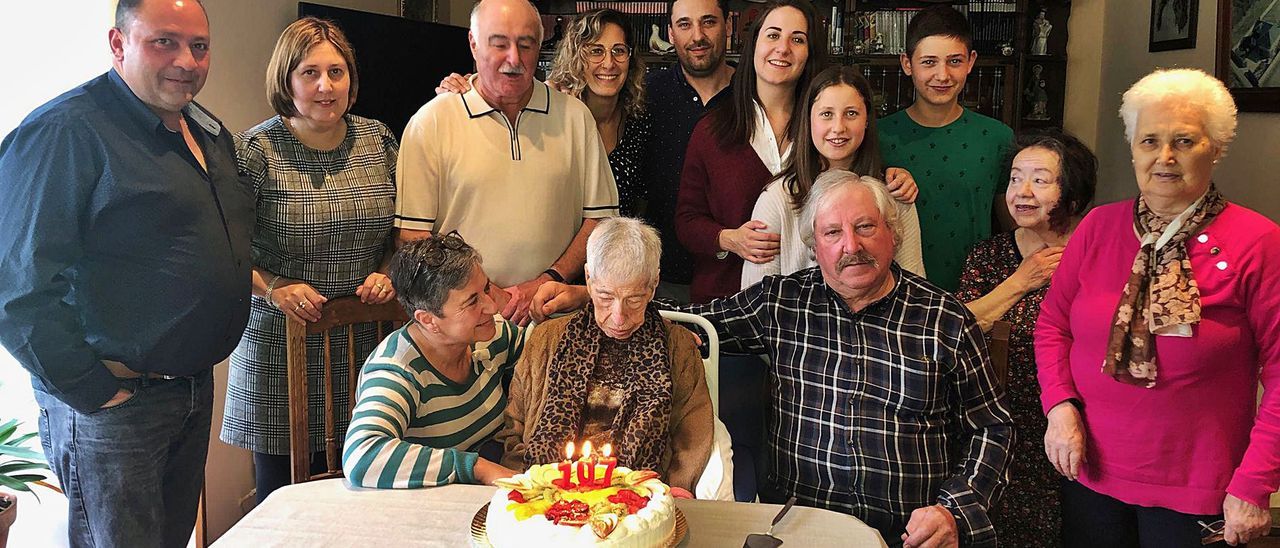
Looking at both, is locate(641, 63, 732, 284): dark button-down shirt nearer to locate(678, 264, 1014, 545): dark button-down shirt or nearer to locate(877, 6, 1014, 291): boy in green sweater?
locate(877, 6, 1014, 291): boy in green sweater

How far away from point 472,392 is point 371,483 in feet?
1.24

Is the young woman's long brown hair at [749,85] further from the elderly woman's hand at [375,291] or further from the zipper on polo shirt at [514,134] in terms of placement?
the elderly woman's hand at [375,291]

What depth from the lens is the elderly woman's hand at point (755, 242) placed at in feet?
8.68

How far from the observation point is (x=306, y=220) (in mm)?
2535

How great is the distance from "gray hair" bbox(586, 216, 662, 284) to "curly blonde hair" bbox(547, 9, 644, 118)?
108cm

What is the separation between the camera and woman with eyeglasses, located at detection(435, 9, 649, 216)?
3.11 metres

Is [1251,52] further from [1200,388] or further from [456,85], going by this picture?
[456,85]

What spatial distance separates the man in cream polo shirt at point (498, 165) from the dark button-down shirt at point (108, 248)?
58cm

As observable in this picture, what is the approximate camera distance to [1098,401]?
2129 mm

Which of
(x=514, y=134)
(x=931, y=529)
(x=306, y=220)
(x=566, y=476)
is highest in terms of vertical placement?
(x=514, y=134)

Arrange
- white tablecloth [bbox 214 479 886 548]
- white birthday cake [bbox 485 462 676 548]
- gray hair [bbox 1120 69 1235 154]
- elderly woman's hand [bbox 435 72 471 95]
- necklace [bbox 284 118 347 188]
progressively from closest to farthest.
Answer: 1. white birthday cake [bbox 485 462 676 548]
2. white tablecloth [bbox 214 479 886 548]
3. gray hair [bbox 1120 69 1235 154]
4. necklace [bbox 284 118 347 188]
5. elderly woman's hand [bbox 435 72 471 95]

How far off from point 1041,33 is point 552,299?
171 inches

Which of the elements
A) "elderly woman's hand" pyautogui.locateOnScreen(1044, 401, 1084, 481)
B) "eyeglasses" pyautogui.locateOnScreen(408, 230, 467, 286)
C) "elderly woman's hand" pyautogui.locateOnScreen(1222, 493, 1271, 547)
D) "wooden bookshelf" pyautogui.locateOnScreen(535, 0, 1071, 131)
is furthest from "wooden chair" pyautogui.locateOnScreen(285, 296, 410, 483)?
"wooden bookshelf" pyautogui.locateOnScreen(535, 0, 1071, 131)

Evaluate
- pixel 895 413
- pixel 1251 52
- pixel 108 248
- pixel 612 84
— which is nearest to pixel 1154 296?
pixel 895 413
